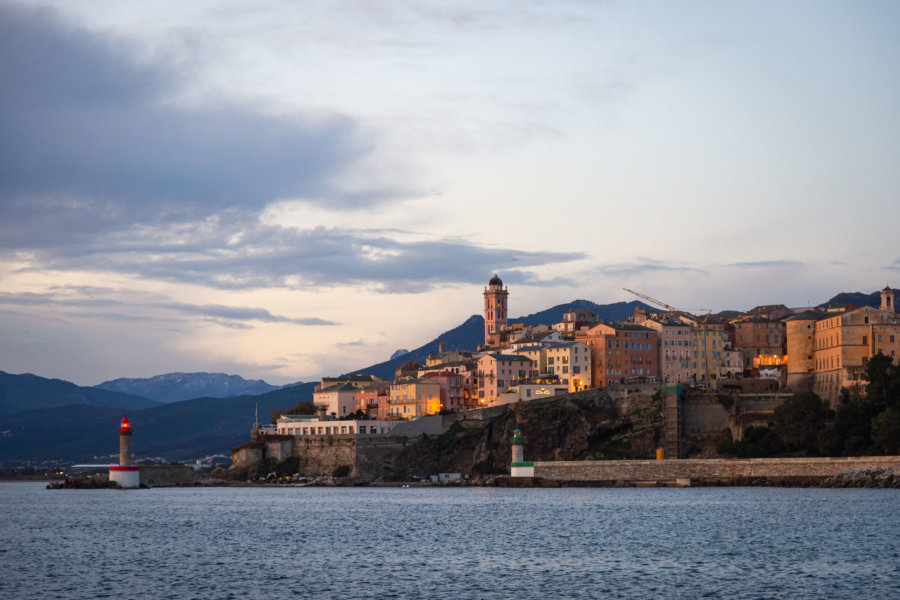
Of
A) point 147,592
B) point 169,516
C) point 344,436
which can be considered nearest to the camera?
point 147,592

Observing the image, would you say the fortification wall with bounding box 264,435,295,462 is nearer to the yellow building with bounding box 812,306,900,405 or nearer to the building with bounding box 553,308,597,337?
the building with bounding box 553,308,597,337

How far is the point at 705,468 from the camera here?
92.3 meters

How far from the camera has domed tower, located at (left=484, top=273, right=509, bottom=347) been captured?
493 feet

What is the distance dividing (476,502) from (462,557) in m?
35.4

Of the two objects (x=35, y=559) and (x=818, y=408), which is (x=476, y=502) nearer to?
(x=818, y=408)

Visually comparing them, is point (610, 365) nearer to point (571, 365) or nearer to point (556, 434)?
point (571, 365)

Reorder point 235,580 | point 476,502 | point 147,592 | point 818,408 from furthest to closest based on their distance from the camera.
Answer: point 818,408 → point 476,502 → point 235,580 → point 147,592

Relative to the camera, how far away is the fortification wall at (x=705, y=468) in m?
84.8

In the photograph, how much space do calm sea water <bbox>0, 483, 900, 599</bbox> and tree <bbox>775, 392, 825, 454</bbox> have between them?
34.6ft

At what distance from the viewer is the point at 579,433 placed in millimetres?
104688

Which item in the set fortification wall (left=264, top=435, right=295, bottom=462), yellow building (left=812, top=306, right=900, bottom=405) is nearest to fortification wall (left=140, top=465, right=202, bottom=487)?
fortification wall (left=264, top=435, right=295, bottom=462)

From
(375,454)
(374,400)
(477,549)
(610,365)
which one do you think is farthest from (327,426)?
(477,549)

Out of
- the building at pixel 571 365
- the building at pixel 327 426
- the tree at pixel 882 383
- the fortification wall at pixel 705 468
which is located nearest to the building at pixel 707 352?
the building at pixel 571 365

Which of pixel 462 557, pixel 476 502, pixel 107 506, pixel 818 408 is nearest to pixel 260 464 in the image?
pixel 107 506
